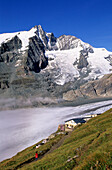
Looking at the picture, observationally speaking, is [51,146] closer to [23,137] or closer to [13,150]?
[13,150]

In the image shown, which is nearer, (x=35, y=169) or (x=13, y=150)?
(x=35, y=169)

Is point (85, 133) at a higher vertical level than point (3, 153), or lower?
higher

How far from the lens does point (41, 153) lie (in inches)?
1398

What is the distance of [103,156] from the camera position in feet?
42.8

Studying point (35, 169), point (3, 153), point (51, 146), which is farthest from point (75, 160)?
point (3, 153)

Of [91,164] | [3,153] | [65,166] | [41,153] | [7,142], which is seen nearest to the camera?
[91,164]

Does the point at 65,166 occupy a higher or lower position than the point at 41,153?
higher

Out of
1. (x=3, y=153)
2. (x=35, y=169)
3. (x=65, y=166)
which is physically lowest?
(x=3, y=153)

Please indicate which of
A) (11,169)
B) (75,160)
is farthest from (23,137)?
(75,160)

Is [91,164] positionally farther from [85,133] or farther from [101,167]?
[85,133]

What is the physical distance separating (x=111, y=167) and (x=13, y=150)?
5705 centimetres

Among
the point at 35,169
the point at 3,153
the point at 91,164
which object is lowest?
the point at 3,153

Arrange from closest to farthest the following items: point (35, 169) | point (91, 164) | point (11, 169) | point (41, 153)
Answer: point (91, 164)
point (35, 169)
point (11, 169)
point (41, 153)

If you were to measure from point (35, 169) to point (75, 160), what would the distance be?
669 centimetres
